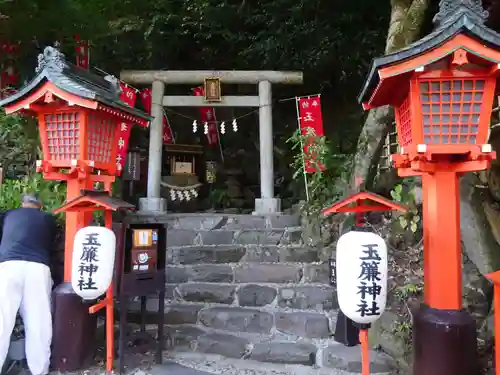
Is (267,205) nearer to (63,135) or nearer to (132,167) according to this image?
(132,167)

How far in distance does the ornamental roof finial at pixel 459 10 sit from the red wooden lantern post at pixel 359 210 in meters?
1.62

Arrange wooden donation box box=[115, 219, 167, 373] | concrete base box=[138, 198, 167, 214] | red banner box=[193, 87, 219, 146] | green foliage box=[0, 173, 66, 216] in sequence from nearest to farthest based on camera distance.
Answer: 1. wooden donation box box=[115, 219, 167, 373]
2. green foliage box=[0, 173, 66, 216]
3. concrete base box=[138, 198, 167, 214]
4. red banner box=[193, 87, 219, 146]

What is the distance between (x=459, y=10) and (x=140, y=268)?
3963 millimetres

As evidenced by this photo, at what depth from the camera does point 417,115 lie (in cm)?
324

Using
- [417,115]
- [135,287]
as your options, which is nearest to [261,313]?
[135,287]

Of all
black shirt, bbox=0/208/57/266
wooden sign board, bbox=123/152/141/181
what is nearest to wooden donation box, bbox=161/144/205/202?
wooden sign board, bbox=123/152/141/181

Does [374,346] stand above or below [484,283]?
below

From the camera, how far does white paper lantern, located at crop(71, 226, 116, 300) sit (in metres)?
3.88

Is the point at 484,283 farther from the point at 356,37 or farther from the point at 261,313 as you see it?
the point at 356,37

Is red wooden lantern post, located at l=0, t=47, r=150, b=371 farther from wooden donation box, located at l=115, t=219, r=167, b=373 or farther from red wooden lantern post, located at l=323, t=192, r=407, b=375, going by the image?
red wooden lantern post, located at l=323, t=192, r=407, b=375

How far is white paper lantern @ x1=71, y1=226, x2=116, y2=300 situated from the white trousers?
732 millimetres

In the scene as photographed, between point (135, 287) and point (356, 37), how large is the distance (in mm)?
8634

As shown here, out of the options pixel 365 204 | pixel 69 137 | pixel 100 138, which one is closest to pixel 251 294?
pixel 365 204

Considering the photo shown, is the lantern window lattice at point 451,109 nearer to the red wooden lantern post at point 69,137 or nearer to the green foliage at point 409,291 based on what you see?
the green foliage at point 409,291
